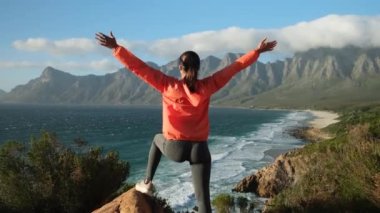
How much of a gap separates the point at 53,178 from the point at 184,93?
349 inches

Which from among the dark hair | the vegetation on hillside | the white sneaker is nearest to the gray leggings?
the dark hair

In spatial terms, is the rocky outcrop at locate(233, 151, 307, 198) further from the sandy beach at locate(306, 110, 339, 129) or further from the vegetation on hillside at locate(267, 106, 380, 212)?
the sandy beach at locate(306, 110, 339, 129)

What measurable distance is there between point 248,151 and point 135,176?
2251 centimetres

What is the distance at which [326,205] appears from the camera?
30.0 feet

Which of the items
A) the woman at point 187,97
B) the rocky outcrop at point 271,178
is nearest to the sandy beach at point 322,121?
the rocky outcrop at point 271,178

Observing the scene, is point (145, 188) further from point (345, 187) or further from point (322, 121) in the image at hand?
point (322, 121)

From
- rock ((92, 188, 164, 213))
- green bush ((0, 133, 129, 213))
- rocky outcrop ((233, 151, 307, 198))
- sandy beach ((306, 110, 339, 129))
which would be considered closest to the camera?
rock ((92, 188, 164, 213))

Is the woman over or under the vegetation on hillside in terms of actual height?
over

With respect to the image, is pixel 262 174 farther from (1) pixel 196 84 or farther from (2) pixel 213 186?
(1) pixel 196 84

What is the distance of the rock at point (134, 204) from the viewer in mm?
6934

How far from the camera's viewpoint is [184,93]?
5762 millimetres

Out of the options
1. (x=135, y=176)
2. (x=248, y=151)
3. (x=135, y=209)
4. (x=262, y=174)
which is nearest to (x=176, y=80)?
(x=135, y=209)

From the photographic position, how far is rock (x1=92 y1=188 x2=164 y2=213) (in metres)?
6.93

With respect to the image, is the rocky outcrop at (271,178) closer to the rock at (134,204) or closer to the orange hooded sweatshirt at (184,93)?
the rock at (134,204)
